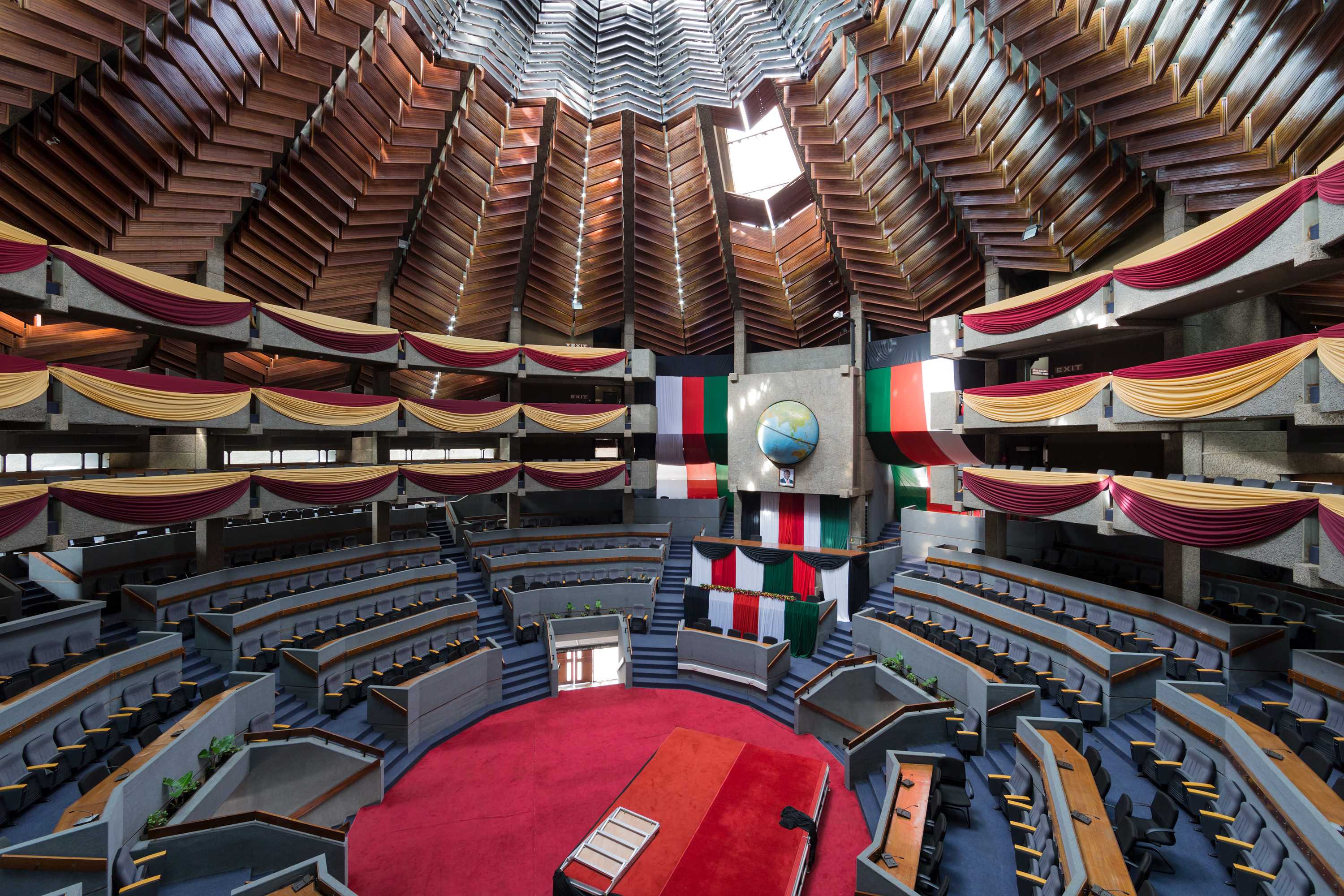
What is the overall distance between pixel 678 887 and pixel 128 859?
7.64m

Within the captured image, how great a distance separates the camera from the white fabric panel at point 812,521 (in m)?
23.9

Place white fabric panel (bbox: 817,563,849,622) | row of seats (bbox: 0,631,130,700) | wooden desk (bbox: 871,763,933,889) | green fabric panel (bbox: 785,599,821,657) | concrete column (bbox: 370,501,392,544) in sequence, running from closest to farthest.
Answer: wooden desk (bbox: 871,763,933,889), row of seats (bbox: 0,631,130,700), green fabric panel (bbox: 785,599,821,657), white fabric panel (bbox: 817,563,849,622), concrete column (bbox: 370,501,392,544)

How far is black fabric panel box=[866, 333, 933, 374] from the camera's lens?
69.8 ft

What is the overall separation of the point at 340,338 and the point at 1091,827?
21.0 meters

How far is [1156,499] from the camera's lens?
11531mm

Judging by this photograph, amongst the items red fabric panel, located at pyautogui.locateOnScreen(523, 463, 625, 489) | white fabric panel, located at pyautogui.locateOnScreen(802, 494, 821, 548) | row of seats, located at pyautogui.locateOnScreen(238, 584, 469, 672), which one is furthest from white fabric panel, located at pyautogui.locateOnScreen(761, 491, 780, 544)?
row of seats, located at pyautogui.locateOnScreen(238, 584, 469, 672)

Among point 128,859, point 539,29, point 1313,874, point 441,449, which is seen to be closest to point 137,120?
point 539,29

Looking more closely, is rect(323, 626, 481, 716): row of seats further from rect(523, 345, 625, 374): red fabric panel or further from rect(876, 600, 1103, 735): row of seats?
rect(876, 600, 1103, 735): row of seats

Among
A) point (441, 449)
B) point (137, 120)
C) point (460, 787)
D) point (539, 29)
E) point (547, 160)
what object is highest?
point (539, 29)

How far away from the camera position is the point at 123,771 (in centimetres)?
912

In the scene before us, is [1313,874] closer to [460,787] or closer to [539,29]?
[460,787]

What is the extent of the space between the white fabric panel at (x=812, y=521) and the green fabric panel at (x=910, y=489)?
545 cm

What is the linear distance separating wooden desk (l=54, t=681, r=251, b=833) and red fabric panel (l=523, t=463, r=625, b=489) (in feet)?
39.6

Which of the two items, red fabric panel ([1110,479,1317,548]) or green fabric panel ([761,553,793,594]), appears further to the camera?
green fabric panel ([761,553,793,594])
